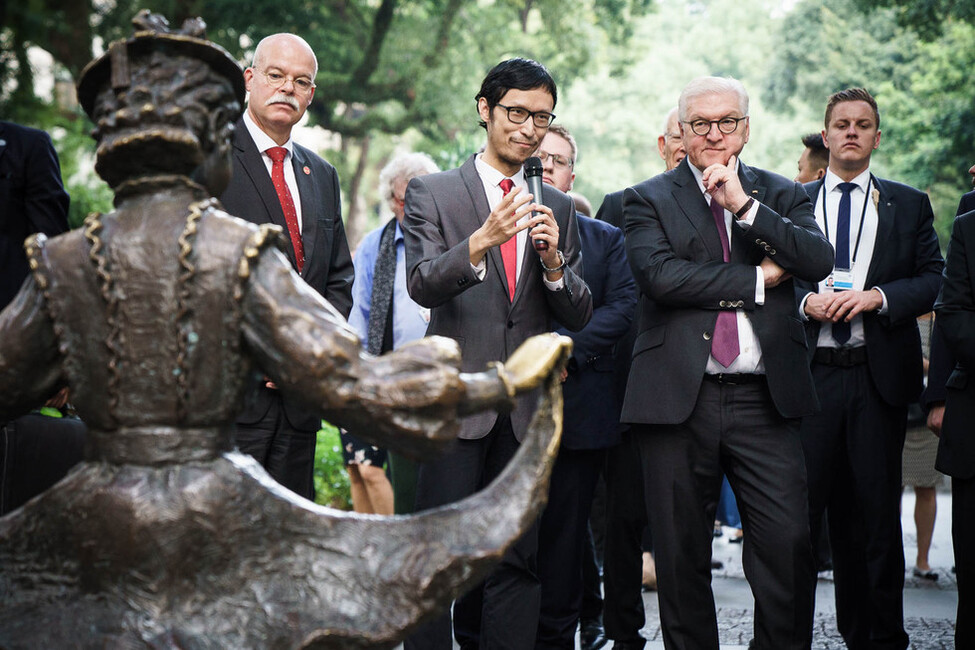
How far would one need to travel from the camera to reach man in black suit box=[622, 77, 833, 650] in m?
4.54

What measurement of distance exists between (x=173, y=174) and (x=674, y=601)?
279 cm

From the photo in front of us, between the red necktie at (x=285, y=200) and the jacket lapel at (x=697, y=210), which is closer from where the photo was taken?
the red necktie at (x=285, y=200)

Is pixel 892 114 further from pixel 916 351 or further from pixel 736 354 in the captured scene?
pixel 736 354

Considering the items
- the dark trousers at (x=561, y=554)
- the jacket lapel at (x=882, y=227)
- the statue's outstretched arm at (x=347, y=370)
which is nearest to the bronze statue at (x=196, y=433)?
the statue's outstretched arm at (x=347, y=370)

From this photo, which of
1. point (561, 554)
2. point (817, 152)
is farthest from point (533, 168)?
point (817, 152)

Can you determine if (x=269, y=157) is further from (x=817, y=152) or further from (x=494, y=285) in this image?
(x=817, y=152)

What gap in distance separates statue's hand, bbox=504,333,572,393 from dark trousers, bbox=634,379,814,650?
1964mm

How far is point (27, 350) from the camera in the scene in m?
2.77

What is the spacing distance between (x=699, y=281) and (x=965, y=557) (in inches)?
64.7

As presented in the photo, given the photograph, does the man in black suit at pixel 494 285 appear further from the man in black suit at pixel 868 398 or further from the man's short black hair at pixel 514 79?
the man in black suit at pixel 868 398

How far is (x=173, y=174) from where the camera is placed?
2.85m

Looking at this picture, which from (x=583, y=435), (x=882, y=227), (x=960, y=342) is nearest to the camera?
(x=960, y=342)

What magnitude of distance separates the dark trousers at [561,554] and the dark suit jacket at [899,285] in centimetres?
139

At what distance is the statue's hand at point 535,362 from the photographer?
9.03 feet
